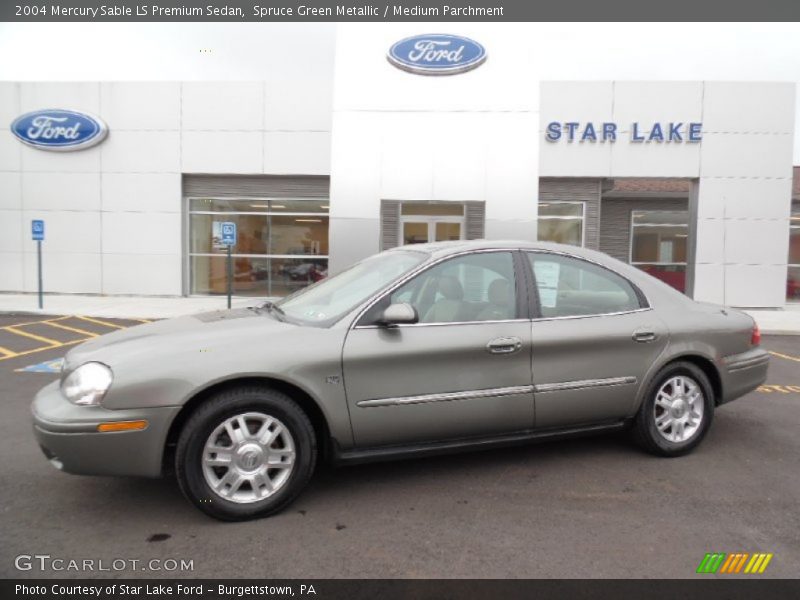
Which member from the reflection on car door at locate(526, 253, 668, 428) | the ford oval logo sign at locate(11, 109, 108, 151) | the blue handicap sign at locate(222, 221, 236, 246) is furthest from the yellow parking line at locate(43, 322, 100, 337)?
the reflection on car door at locate(526, 253, 668, 428)

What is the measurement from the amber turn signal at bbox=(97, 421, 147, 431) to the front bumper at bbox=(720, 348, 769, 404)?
151 inches

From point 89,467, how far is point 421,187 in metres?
9.94

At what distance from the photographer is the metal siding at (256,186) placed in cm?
1620

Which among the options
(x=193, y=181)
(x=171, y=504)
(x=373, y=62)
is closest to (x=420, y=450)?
(x=171, y=504)

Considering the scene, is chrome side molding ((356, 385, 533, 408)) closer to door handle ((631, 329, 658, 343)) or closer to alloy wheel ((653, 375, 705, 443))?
door handle ((631, 329, 658, 343))

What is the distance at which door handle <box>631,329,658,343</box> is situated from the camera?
3769mm

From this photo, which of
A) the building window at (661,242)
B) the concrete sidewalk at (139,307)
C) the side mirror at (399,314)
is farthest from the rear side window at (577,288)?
the building window at (661,242)

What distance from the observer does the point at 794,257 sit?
57.8 ft

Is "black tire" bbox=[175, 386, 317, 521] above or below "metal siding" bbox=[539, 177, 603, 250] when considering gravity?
below

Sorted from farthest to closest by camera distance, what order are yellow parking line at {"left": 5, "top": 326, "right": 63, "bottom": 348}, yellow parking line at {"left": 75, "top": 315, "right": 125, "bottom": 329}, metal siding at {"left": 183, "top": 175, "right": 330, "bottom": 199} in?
metal siding at {"left": 183, "top": 175, "right": 330, "bottom": 199} < yellow parking line at {"left": 75, "top": 315, "right": 125, "bottom": 329} < yellow parking line at {"left": 5, "top": 326, "right": 63, "bottom": 348}

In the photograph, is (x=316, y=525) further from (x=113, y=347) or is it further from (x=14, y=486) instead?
(x=14, y=486)

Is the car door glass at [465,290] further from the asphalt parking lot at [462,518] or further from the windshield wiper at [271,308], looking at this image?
the asphalt parking lot at [462,518]

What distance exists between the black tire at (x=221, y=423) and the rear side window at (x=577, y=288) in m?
1.70

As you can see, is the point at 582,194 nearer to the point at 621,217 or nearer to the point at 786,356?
the point at 621,217
